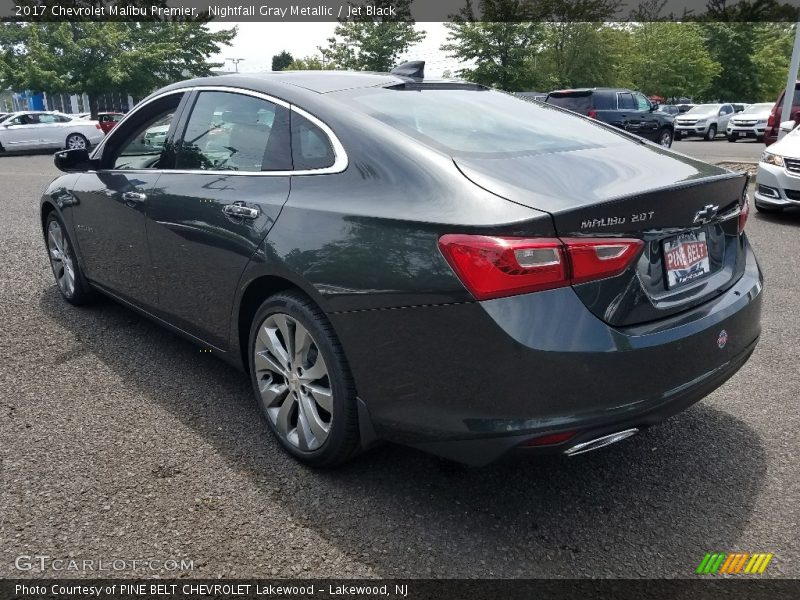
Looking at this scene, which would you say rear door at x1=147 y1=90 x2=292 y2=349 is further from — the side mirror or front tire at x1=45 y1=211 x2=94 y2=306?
front tire at x1=45 y1=211 x2=94 y2=306

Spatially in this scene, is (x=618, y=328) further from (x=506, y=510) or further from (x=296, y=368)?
(x=296, y=368)

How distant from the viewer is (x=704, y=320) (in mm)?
2480

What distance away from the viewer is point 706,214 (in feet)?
8.26

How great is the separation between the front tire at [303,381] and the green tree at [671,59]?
49312 mm

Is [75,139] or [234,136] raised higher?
[234,136]

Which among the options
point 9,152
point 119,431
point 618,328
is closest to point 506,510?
point 618,328

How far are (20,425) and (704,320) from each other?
303 centimetres

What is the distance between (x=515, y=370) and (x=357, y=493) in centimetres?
96

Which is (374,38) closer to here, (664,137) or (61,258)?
(664,137)

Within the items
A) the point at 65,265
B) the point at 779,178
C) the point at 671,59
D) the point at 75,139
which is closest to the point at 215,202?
the point at 65,265

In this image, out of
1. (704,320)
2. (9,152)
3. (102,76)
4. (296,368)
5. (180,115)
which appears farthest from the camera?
(102,76)

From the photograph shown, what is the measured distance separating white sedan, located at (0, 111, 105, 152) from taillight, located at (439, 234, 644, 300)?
24354 millimetres

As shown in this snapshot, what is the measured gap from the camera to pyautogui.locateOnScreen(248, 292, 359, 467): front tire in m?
2.59

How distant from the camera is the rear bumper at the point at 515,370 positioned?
213 centimetres
